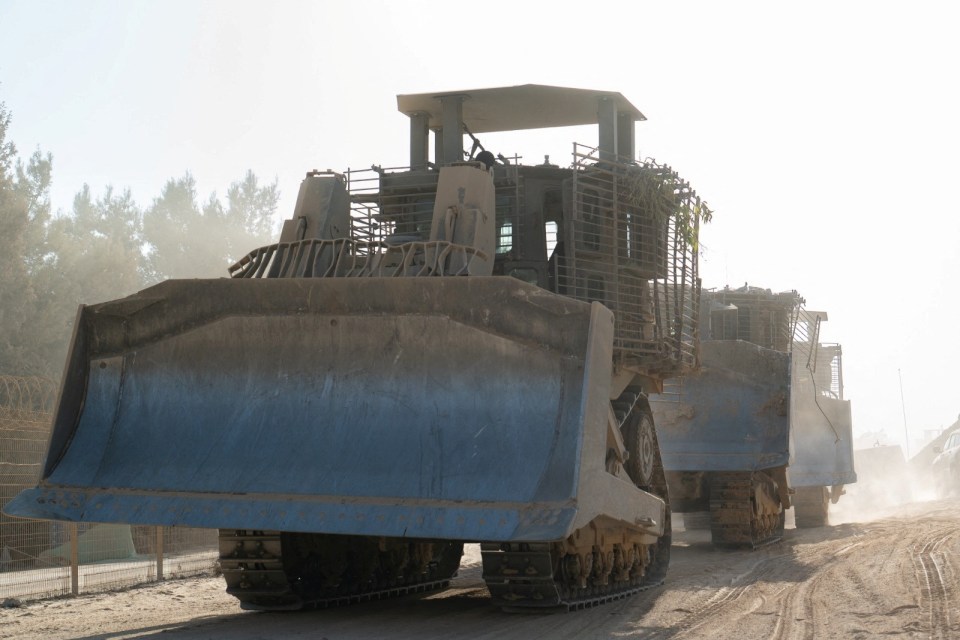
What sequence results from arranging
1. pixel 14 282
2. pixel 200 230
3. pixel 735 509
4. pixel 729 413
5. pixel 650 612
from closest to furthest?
pixel 650 612
pixel 735 509
pixel 729 413
pixel 14 282
pixel 200 230

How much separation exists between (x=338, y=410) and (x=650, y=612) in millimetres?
2780

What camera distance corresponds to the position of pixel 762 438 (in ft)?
49.8

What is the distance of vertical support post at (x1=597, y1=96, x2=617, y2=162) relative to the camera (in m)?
11.0

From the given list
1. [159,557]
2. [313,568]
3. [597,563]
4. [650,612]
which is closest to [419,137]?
[313,568]

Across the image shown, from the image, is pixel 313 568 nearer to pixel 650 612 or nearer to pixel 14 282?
pixel 650 612

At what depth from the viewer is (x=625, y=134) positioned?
11.4 metres

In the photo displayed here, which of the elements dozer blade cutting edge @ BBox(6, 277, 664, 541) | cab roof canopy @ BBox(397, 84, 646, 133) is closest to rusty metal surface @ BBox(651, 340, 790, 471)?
cab roof canopy @ BBox(397, 84, 646, 133)

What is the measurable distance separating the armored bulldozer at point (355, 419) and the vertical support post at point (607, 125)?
1.93 metres

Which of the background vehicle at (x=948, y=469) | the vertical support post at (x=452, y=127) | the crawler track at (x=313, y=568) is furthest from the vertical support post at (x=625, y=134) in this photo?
the background vehicle at (x=948, y=469)

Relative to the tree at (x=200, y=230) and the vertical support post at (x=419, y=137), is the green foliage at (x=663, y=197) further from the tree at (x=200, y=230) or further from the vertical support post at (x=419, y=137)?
the tree at (x=200, y=230)

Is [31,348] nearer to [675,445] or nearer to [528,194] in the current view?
[675,445]

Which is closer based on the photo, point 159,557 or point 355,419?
point 355,419

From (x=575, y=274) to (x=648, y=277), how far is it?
32.4 inches

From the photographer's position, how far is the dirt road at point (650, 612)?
7555 millimetres
